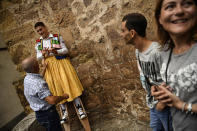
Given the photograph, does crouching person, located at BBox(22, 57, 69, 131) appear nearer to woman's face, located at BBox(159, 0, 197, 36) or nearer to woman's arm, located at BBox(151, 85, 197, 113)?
woman's arm, located at BBox(151, 85, 197, 113)

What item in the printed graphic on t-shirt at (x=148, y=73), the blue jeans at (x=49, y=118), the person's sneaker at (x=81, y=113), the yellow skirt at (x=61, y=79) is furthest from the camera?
the person's sneaker at (x=81, y=113)

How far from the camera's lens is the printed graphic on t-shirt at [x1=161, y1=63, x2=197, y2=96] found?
79cm

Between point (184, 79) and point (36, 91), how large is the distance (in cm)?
152

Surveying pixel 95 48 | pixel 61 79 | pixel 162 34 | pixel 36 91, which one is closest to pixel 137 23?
pixel 162 34

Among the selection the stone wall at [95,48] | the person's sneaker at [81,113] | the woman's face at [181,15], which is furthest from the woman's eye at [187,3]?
the person's sneaker at [81,113]

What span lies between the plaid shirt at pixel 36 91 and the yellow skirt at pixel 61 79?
467 mm

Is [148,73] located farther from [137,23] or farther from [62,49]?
[62,49]

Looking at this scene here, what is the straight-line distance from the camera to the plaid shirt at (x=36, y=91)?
1.77 meters

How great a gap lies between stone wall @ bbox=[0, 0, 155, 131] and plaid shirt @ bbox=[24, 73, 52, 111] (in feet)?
3.02

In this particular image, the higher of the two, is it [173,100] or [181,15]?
[181,15]

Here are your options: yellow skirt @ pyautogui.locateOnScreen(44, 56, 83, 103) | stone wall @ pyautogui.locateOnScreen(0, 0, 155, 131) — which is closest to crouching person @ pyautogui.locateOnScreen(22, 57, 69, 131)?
yellow skirt @ pyautogui.locateOnScreen(44, 56, 83, 103)

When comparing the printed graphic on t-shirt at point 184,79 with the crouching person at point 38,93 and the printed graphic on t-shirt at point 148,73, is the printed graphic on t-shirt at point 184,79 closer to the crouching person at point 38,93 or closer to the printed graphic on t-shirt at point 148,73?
the printed graphic on t-shirt at point 148,73

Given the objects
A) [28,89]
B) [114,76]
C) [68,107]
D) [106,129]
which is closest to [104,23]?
[114,76]

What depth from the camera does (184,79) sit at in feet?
2.71
